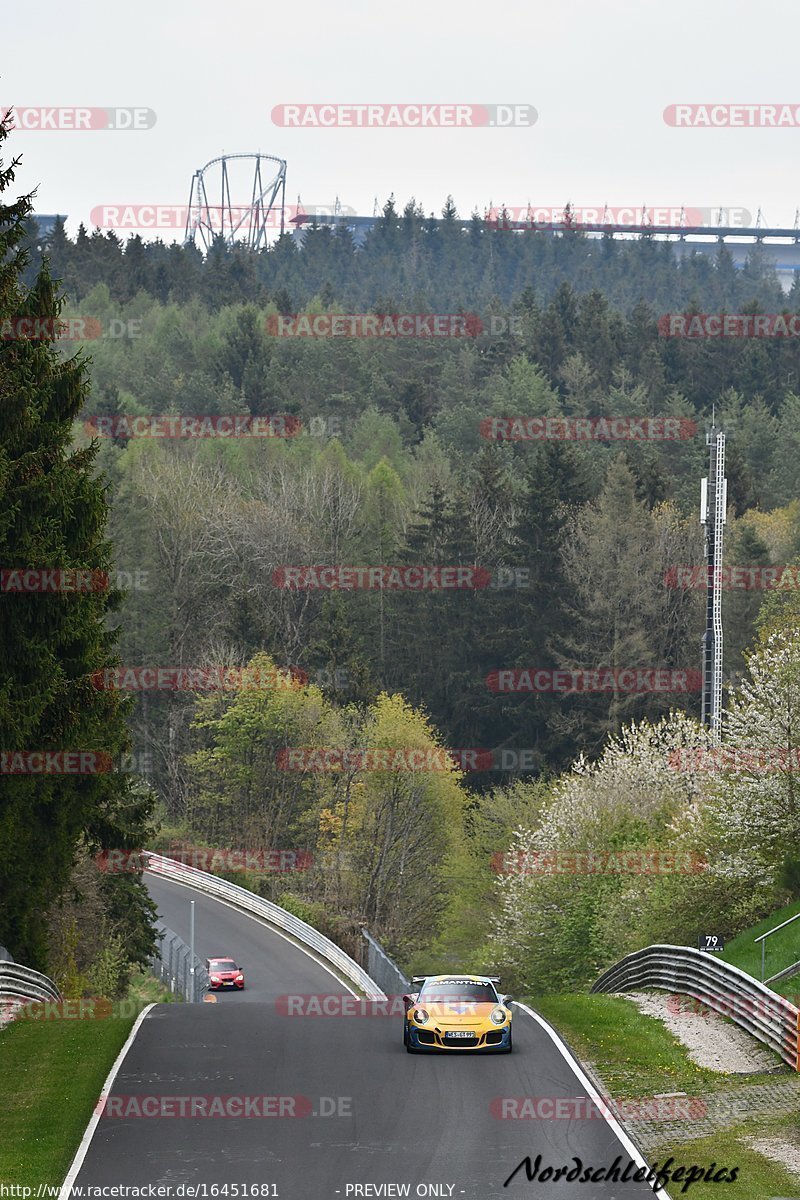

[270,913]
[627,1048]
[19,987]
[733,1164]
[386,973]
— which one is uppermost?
[733,1164]

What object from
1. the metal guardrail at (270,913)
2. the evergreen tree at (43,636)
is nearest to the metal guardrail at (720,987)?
the evergreen tree at (43,636)

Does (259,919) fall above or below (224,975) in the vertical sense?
A: below

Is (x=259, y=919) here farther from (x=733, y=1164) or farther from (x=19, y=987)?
Answer: (x=733, y=1164)

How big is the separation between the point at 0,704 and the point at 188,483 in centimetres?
7280

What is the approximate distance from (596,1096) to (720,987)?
261 inches

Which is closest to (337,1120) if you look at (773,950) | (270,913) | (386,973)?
(773,950)

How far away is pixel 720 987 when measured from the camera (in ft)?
84.1

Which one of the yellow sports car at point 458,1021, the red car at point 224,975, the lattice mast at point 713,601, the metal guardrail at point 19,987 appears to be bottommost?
the red car at point 224,975

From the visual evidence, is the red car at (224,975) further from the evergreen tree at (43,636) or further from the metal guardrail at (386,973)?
the evergreen tree at (43,636)

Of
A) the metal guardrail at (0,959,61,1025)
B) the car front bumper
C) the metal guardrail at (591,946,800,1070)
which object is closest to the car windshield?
the car front bumper

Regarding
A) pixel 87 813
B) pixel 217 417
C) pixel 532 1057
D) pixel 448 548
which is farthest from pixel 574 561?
pixel 532 1057

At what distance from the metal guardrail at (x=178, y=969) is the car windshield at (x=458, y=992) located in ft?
83.4

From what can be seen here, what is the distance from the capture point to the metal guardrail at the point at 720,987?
21984 mm

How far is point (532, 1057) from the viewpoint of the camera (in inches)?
872
